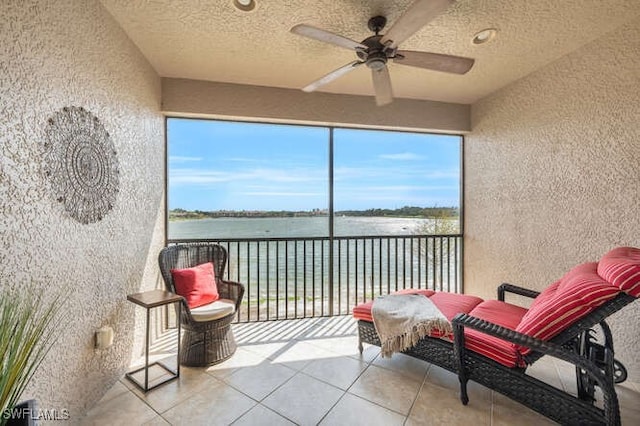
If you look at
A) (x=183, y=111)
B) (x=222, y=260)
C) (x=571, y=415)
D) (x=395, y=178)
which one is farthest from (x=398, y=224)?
(x=183, y=111)

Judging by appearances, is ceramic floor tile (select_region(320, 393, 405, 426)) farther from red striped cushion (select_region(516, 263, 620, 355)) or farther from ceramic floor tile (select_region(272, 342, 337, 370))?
red striped cushion (select_region(516, 263, 620, 355))

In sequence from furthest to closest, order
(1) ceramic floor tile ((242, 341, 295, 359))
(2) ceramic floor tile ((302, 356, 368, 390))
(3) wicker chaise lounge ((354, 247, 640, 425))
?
(1) ceramic floor tile ((242, 341, 295, 359)) < (2) ceramic floor tile ((302, 356, 368, 390)) < (3) wicker chaise lounge ((354, 247, 640, 425))

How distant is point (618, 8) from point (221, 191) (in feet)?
12.2

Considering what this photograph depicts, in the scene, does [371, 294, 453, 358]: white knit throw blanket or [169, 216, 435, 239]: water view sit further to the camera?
[169, 216, 435, 239]: water view

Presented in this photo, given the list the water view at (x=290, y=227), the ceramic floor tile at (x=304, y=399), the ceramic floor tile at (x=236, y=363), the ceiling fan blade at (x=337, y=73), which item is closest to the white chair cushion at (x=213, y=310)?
the ceramic floor tile at (x=236, y=363)

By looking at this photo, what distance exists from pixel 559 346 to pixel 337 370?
145 centimetres

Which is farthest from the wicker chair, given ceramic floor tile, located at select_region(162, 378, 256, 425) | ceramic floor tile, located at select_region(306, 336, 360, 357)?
ceramic floor tile, located at select_region(306, 336, 360, 357)

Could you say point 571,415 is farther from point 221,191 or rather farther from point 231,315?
point 221,191

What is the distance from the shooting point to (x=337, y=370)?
7.34 feet

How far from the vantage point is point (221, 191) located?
3436mm

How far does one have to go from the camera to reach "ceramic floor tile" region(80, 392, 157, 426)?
1.71m

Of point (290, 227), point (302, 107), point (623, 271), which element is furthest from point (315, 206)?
point (623, 271)

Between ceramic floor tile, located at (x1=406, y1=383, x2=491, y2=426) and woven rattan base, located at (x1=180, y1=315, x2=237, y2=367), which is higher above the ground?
woven rattan base, located at (x1=180, y1=315, x2=237, y2=367)

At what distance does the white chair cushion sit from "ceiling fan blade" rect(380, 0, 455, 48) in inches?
91.5
